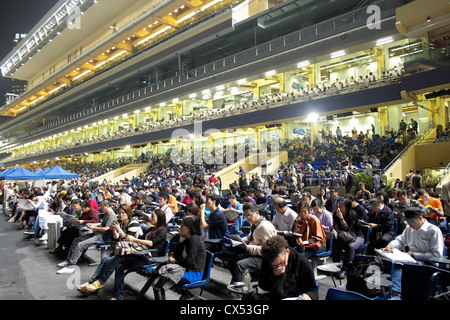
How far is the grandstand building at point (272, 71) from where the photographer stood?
16219mm

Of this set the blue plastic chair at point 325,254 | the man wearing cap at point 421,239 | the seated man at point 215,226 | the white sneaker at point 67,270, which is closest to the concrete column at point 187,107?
the white sneaker at point 67,270

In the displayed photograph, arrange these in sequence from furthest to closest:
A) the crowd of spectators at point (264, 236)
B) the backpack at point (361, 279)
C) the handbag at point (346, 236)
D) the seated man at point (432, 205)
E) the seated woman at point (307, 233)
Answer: the seated man at point (432, 205) → the handbag at point (346, 236) → the seated woman at point (307, 233) → the backpack at point (361, 279) → the crowd of spectators at point (264, 236)

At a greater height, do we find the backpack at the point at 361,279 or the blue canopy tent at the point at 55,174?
the blue canopy tent at the point at 55,174

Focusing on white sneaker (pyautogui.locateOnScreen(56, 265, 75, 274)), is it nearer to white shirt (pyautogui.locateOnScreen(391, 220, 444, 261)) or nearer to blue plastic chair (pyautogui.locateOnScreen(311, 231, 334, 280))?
blue plastic chair (pyautogui.locateOnScreen(311, 231, 334, 280))

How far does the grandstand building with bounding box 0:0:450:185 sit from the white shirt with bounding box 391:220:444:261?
36.5ft

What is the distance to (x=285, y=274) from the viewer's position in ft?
9.75

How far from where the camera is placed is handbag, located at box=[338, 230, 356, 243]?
520cm

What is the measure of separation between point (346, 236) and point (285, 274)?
2693 millimetres

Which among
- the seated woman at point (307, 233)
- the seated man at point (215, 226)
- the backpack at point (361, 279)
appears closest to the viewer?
the backpack at point (361, 279)

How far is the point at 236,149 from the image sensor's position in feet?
84.3

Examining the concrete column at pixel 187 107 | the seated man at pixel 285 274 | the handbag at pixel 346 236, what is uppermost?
the concrete column at pixel 187 107

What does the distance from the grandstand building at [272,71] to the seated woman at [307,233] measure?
1111 centimetres

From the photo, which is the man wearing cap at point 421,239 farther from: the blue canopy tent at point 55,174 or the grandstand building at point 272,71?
the blue canopy tent at point 55,174

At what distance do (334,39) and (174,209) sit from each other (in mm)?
16533
